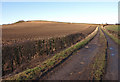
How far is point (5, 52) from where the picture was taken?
8.41m

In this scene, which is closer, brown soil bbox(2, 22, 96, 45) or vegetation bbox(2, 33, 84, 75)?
vegetation bbox(2, 33, 84, 75)

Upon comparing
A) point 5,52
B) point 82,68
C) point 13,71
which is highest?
point 5,52

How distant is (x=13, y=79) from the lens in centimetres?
643

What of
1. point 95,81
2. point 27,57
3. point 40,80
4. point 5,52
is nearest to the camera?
point 95,81

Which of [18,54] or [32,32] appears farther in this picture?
[32,32]

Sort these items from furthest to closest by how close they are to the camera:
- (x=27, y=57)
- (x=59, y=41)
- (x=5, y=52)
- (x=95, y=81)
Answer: (x=59, y=41) < (x=27, y=57) < (x=5, y=52) < (x=95, y=81)

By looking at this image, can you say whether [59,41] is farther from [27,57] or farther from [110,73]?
[110,73]

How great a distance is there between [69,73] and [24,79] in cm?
301

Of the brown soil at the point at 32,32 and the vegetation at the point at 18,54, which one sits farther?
the brown soil at the point at 32,32

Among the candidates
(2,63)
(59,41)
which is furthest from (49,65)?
(59,41)

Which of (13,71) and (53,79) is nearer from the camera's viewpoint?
(53,79)

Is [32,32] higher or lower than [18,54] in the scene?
higher

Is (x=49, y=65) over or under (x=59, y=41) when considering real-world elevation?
under

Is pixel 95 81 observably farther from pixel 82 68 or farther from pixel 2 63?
pixel 2 63
